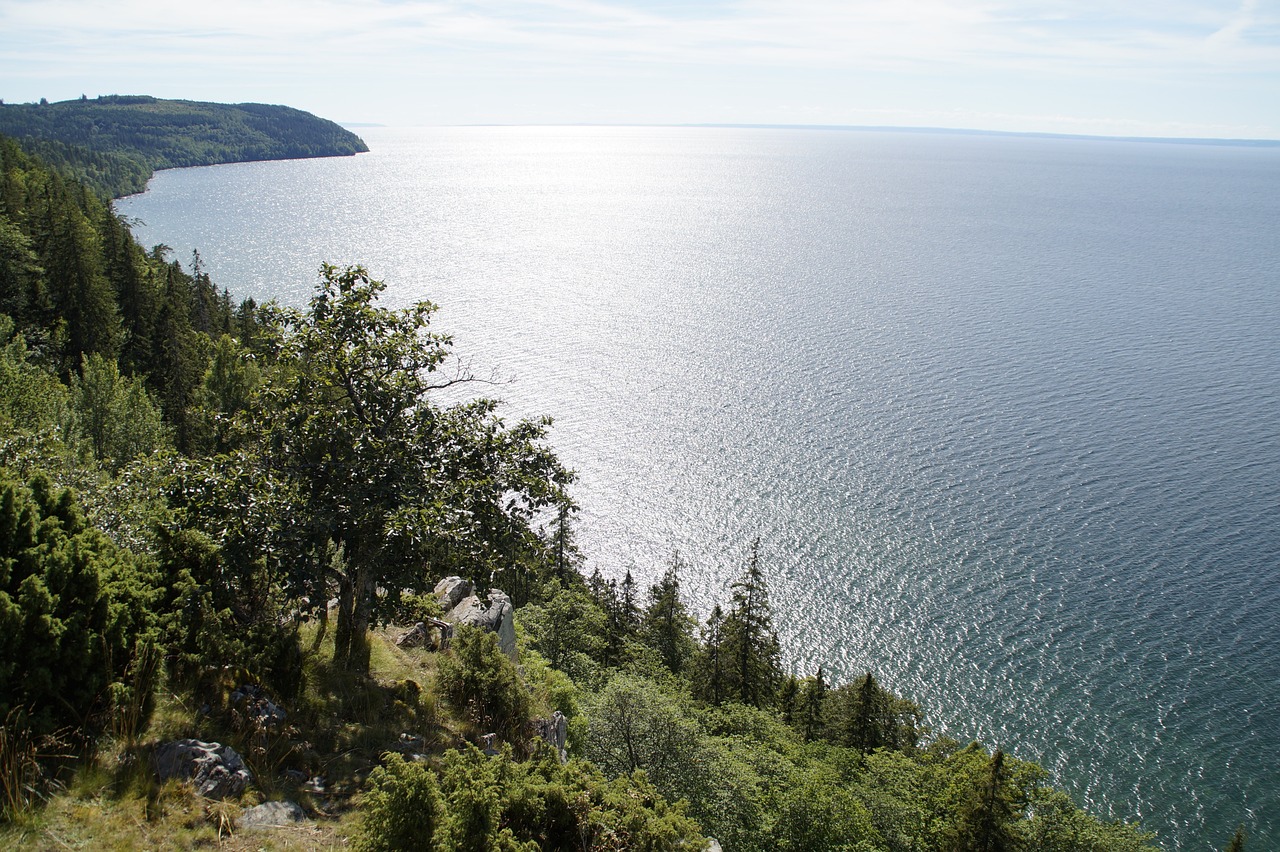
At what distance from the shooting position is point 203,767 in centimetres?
1104

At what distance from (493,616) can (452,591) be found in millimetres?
2389

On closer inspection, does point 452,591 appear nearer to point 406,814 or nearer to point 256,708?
point 256,708

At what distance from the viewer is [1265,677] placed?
50.4m

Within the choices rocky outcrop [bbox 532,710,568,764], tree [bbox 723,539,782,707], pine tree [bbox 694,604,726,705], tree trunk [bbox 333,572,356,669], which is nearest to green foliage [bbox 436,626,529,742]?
rocky outcrop [bbox 532,710,568,764]

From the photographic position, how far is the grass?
31.7 feet

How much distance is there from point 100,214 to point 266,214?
369 ft

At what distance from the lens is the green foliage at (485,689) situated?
52.3 ft

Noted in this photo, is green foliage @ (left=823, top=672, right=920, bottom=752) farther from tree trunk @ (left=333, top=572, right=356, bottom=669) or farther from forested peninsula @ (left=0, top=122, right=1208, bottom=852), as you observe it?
tree trunk @ (left=333, top=572, right=356, bottom=669)

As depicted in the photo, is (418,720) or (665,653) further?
(665,653)

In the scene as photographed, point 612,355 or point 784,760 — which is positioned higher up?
point 612,355

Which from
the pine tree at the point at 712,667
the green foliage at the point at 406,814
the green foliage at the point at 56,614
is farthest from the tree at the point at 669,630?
the green foliage at the point at 406,814

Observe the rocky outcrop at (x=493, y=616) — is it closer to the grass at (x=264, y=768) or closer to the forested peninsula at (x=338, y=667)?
the forested peninsula at (x=338, y=667)

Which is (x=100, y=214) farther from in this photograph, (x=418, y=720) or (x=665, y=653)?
(x=418, y=720)

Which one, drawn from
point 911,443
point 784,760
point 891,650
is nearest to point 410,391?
point 784,760
